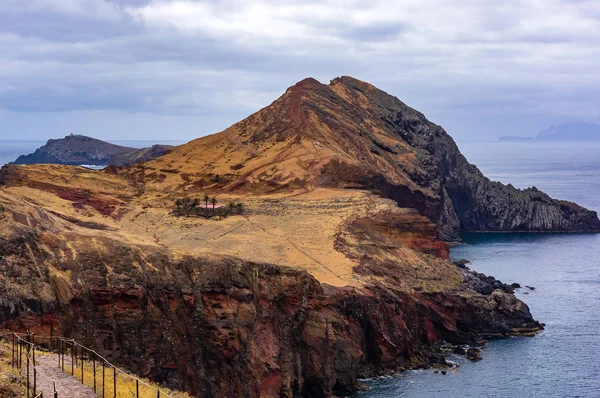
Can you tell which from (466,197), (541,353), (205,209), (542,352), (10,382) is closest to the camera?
(10,382)

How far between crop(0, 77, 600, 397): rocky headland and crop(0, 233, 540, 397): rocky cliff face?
0.13 m

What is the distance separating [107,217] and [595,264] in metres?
77.4

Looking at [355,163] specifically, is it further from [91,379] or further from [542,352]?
[91,379]

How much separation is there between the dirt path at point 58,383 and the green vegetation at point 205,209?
70.8m

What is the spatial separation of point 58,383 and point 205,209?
76148 mm

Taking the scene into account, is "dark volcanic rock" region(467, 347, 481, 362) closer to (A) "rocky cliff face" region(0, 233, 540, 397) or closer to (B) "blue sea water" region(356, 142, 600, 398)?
(B) "blue sea water" region(356, 142, 600, 398)

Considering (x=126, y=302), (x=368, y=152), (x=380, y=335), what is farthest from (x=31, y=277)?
(x=368, y=152)

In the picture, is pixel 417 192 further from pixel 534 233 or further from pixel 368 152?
pixel 534 233

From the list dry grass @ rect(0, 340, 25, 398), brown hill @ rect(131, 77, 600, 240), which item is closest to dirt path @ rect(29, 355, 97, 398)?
dry grass @ rect(0, 340, 25, 398)

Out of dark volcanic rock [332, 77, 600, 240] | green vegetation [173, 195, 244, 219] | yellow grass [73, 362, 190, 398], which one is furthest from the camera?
dark volcanic rock [332, 77, 600, 240]

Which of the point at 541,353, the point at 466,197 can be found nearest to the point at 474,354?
the point at 541,353

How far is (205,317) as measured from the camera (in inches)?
2810

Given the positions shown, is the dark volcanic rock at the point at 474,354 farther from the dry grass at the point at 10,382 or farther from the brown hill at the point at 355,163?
the dry grass at the point at 10,382

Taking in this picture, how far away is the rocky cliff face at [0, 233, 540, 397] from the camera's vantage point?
6550cm
